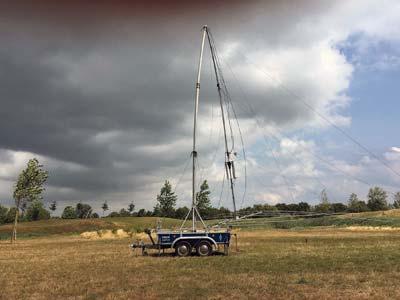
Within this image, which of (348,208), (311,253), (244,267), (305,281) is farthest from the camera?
(348,208)

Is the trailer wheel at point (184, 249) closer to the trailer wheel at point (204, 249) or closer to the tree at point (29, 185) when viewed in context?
the trailer wheel at point (204, 249)

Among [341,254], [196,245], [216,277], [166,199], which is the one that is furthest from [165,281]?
[166,199]

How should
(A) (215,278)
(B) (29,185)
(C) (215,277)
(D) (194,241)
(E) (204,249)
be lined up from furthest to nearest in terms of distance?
1. (B) (29,185)
2. (D) (194,241)
3. (E) (204,249)
4. (C) (215,277)
5. (A) (215,278)

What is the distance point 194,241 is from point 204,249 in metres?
0.84

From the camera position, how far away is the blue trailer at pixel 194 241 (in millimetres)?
28031

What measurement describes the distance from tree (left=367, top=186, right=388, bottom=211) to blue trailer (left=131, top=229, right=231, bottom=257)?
15528 centimetres

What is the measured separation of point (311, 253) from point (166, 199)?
10903 cm

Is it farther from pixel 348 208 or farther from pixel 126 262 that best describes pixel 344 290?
pixel 348 208

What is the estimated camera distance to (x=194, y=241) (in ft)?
92.7

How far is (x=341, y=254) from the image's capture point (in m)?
25.6

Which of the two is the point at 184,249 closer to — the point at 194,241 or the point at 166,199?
the point at 194,241

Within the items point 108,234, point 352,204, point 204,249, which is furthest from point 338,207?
point 204,249

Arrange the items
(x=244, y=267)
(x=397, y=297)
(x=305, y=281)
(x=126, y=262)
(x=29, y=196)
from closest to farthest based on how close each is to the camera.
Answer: (x=397, y=297) < (x=305, y=281) < (x=244, y=267) < (x=126, y=262) < (x=29, y=196)

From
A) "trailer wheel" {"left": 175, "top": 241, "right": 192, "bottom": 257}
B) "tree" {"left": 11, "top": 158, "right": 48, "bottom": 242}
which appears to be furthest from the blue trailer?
"tree" {"left": 11, "top": 158, "right": 48, "bottom": 242}
